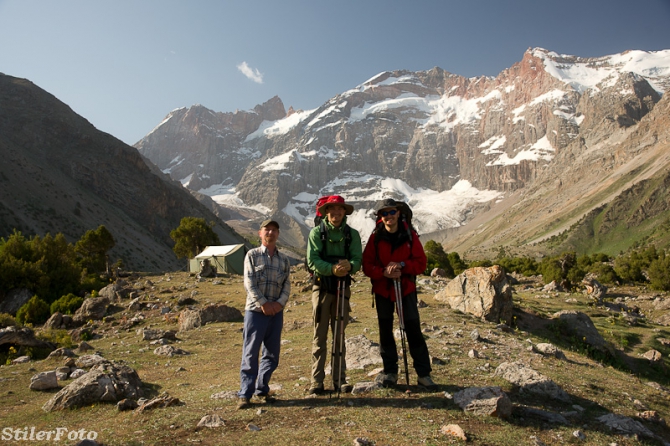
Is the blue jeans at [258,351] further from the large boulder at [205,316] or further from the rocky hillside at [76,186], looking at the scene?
the rocky hillside at [76,186]

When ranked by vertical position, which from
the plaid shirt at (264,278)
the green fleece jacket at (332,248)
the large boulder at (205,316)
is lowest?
the large boulder at (205,316)

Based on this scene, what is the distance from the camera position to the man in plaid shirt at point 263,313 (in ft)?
19.5

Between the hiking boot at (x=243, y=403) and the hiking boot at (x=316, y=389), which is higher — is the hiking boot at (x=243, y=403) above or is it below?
below

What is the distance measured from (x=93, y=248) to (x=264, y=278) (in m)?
38.5

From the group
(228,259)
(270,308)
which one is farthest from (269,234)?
(228,259)

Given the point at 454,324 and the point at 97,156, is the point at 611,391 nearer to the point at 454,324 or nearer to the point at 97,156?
the point at 454,324

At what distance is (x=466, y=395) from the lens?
5535 millimetres

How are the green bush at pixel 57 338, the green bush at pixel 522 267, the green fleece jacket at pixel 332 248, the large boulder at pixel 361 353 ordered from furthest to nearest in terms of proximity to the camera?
the green bush at pixel 522 267
the green bush at pixel 57 338
the large boulder at pixel 361 353
the green fleece jacket at pixel 332 248

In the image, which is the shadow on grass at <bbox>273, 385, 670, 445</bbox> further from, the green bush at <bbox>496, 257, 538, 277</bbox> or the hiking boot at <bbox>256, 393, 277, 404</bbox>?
the green bush at <bbox>496, 257, 538, 277</bbox>

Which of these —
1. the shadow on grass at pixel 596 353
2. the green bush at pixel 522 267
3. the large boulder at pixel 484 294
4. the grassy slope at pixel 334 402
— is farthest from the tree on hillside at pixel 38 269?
the green bush at pixel 522 267

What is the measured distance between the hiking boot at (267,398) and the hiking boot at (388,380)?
171 centimetres

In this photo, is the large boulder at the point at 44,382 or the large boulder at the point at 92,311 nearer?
the large boulder at the point at 44,382

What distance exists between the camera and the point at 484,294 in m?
14.1

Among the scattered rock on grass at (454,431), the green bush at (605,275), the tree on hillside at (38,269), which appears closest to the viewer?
the scattered rock on grass at (454,431)
